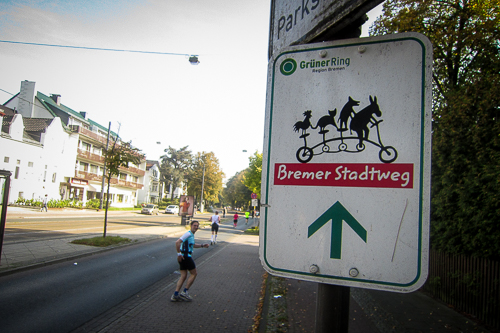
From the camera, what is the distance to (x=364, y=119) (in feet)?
4.28

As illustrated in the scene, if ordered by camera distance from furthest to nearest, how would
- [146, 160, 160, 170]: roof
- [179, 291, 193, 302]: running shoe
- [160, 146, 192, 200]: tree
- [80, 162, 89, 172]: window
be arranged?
[160, 146, 192, 200]: tree < [146, 160, 160, 170]: roof < [80, 162, 89, 172]: window < [179, 291, 193, 302]: running shoe

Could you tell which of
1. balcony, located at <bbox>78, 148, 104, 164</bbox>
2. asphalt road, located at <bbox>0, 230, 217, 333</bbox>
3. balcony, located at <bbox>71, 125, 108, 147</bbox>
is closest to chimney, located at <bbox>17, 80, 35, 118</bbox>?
balcony, located at <bbox>71, 125, 108, 147</bbox>

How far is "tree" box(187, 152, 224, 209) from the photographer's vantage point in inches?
2793

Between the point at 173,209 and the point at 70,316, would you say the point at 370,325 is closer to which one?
the point at 70,316

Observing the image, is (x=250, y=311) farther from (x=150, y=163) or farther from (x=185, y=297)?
(x=150, y=163)

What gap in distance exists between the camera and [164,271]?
11.3 meters

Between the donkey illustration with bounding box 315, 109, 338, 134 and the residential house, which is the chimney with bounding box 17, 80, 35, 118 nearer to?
the residential house

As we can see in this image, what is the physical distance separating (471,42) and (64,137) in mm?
44898

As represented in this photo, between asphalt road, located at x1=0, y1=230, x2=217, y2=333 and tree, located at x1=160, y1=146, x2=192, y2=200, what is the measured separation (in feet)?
230

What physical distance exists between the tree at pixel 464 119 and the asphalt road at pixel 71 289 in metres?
7.80

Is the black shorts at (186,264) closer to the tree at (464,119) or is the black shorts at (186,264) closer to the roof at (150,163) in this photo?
the tree at (464,119)

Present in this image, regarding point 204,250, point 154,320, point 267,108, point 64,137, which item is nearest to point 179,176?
point 64,137

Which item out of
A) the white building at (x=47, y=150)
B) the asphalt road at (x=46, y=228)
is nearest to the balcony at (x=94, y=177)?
the white building at (x=47, y=150)

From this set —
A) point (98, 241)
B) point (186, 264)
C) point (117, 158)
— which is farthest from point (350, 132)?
point (117, 158)
